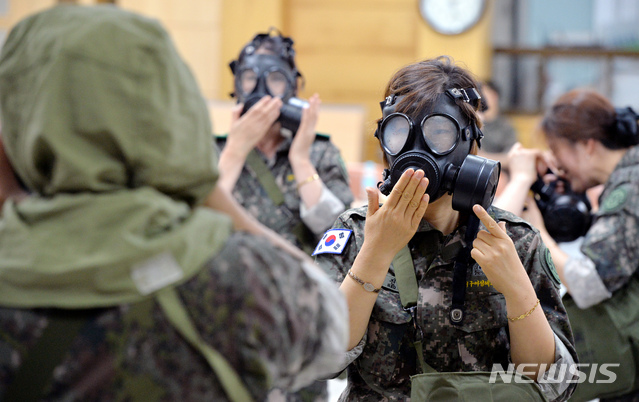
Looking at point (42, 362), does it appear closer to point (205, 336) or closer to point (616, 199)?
point (205, 336)

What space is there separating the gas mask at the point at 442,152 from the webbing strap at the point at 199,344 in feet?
2.28

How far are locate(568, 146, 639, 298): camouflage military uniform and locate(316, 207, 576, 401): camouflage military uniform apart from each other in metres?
0.69

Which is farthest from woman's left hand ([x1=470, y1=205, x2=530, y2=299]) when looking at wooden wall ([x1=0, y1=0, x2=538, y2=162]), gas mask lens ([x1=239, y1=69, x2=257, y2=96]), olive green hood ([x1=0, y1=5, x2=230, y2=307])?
wooden wall ([x1=0, y1=0, x2=538, y2=162])

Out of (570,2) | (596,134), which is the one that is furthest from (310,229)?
(570,2)

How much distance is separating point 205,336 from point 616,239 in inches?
63.8

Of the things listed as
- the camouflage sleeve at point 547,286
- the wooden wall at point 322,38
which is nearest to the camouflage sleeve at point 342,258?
the camouflage sleeve at point 547,286

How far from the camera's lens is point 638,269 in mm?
2094

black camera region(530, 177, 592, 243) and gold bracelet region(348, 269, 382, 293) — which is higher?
gold bracelet region(348, 269, 382, 293)

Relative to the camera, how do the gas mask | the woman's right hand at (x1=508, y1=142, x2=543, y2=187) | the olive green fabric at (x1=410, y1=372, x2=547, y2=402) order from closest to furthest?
1. the olive green fabric at (x1=410, y1=372, x2=547, y2=402)
2. the gas mask
3. the woman's right hand at (x1=508, y1=142, x2=543, y2=187)

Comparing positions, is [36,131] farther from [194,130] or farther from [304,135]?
[304,135]

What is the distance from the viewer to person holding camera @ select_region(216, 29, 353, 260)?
229 cm

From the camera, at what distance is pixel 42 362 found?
31.4 inches

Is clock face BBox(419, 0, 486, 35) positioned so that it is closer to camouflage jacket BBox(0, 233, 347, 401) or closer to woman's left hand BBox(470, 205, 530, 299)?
woman's left hand BBox(470, 205, 530, 299)

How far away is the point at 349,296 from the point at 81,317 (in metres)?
0.64
